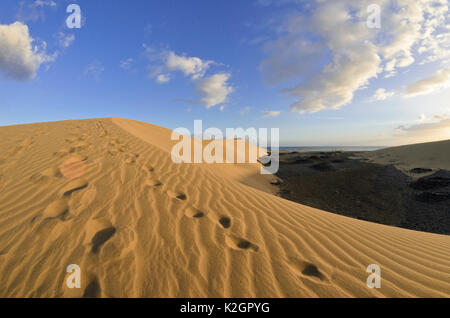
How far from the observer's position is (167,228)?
2.44 m

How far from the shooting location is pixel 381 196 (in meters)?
7.25

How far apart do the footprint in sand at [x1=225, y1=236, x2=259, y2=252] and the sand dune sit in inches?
0.7

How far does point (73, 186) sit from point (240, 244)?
3157mm

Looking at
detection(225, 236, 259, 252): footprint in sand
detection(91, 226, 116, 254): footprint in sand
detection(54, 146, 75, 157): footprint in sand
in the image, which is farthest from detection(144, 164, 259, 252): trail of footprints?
detection(54, 146, 75, 157): footprint in sand

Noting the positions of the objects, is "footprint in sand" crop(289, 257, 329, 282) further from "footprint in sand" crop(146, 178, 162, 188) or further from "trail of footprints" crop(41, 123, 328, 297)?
"footprint in sand" crop(146, 178, 162, 188)

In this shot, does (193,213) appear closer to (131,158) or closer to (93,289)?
(93,289)

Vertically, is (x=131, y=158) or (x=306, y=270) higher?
(x=131, y=158)

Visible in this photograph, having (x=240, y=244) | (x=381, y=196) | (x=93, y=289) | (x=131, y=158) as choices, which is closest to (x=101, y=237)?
(x=93, y=289)

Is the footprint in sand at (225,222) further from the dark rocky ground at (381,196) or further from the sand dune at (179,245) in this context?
the dark rocky ground at (381,196)

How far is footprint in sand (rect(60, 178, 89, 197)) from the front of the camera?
3.04 m

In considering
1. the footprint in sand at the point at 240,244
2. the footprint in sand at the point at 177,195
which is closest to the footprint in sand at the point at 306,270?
the footprint in sand at the point at 240,244

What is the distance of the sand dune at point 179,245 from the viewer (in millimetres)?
1684

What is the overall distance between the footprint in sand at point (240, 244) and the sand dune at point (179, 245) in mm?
18

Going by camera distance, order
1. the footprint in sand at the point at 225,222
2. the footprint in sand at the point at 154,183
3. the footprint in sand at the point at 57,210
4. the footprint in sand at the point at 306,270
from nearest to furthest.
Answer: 1. the footprint in sand at the point at 306,270
2. the footprint in sand at the point at 57,210
3. the footprint in sand at the point at 225,222
4. the footprint in sand at the point at 154,183
